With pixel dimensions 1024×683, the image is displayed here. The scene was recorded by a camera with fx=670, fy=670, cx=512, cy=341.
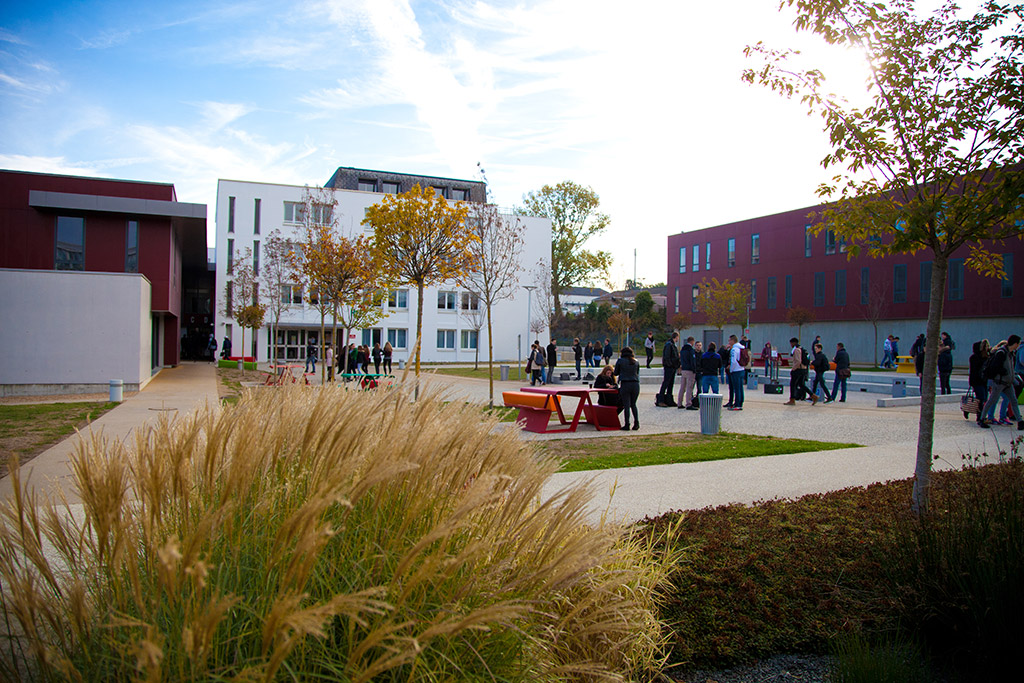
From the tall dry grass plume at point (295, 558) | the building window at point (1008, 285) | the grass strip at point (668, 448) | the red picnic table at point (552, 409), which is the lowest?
the grass strip at point (668, 448)

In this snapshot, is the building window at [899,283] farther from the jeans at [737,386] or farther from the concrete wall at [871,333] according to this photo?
the jeans at [737,386]

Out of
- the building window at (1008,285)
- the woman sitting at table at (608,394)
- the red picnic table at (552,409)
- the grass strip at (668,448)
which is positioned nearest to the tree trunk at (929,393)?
the grass strip at (668,448)

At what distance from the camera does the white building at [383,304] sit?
4703 cm

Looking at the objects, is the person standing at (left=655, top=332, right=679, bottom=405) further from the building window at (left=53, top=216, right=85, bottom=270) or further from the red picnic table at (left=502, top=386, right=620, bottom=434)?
the building window at (left=53, top=216, right=85, bottom=270)

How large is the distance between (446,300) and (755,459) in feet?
153

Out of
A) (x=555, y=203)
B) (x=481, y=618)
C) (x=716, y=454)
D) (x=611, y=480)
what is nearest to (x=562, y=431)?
(x=716, y=454)

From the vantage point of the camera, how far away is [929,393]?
19.6 feet

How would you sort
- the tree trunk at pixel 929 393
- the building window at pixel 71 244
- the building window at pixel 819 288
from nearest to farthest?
the tree trunk at pixel 929 393 → the building window at pixel 71 244 → the building window at pixel 819 288

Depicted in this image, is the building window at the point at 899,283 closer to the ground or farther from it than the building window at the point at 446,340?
farther from it

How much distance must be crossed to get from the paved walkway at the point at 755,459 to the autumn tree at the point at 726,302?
33.3m

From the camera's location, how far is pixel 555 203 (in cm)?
6638

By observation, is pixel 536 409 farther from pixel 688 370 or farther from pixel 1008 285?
pixel 1008 285

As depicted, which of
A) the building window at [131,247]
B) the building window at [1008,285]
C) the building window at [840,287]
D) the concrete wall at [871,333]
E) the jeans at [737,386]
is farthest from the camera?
the building window at [840,287]

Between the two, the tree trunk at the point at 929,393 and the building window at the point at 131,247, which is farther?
the building window at the point at 131,247
